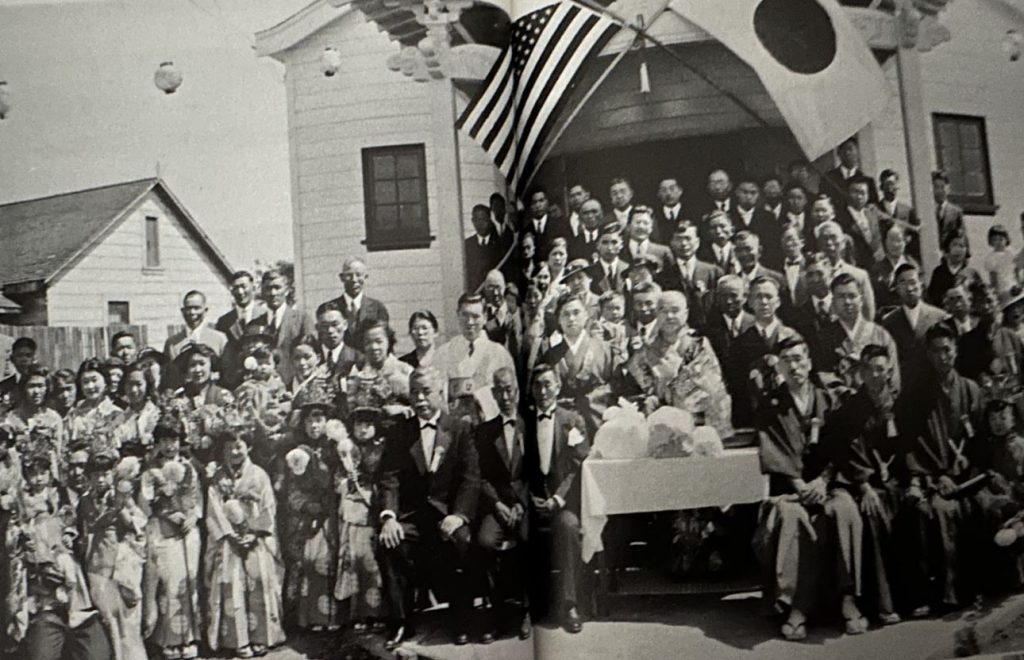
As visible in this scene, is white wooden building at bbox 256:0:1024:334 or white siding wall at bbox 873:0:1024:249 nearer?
white wooden building at bbox 256:0:1024:334

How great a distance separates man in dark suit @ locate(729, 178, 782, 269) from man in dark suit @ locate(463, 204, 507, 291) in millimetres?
556

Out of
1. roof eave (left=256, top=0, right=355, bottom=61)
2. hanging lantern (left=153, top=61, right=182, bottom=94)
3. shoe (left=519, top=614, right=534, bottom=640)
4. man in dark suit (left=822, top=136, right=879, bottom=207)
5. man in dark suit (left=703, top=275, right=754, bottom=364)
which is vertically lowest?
shoe (left=519, top=614, right=534, bottom=640)

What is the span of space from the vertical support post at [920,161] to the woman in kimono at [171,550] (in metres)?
1.75

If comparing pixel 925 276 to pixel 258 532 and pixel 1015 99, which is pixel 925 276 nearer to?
pixel 1015 99

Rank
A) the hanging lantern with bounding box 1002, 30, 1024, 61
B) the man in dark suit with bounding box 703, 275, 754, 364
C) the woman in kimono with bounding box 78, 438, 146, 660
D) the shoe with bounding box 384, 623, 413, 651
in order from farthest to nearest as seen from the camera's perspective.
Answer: the hanging lantern with bounding box 1002, 30, 1024, 61 → the man in dark suit with bounding box 703, 275, 754, 364 → the shoe with bounding box 384, 623, 413, 651 → the woman in kimono with bounding box 78, 438, 146, 660

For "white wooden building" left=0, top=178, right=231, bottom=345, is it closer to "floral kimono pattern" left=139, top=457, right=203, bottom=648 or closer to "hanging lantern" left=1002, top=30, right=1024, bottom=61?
"floral kimono pattern" left=139, top=457, right=203, bottom=648

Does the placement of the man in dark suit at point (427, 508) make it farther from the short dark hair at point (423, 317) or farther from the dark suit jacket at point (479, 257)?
the dark suit jacket at point (479, 257)

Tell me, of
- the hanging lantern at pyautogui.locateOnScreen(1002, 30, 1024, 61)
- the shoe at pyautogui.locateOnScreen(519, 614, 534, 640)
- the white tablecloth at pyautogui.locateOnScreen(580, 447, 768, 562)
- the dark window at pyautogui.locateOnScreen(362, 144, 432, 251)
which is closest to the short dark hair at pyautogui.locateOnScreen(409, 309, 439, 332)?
the dark window at pyautogui.locateOnScreen(362, 144, 432, 251)

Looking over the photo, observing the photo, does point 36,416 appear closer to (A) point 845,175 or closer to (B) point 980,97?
(A) point 845,175

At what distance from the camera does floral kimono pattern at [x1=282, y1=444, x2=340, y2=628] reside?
1999mm

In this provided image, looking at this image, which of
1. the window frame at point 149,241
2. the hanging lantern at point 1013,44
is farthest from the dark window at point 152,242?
the hanging lantern at point 1013,44

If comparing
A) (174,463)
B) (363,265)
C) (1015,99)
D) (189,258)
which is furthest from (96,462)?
(1015,99)

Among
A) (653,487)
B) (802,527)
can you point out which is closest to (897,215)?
(802,527)

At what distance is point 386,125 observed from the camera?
6.90 feet
